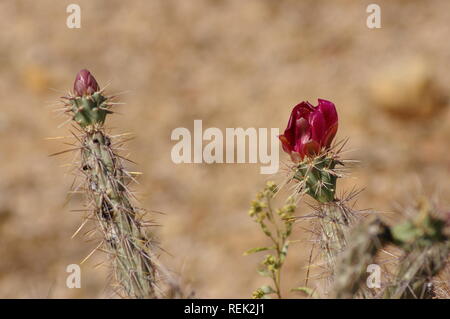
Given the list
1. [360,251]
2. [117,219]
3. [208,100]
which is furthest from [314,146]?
[208,100]

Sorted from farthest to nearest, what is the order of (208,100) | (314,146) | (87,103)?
(208,100), (87,103), (314,146)

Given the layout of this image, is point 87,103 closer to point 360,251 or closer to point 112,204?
point 112,204

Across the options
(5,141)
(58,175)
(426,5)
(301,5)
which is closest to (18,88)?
(5,141)

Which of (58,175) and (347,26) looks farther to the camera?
(347,26)

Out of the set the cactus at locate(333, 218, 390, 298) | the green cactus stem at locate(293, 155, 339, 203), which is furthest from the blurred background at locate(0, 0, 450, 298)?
the cactus at locate(333, 218, 390, 298)

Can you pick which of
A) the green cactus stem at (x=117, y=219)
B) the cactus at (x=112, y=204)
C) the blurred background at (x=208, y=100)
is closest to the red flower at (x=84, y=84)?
the cactus at (x=112, y=204)

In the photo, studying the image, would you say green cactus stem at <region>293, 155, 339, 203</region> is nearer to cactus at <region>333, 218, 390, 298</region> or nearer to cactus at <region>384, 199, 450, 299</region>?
cactus at <region>384, 199, 450, 299</region>

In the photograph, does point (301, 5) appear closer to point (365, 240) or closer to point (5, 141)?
point (5, 141)

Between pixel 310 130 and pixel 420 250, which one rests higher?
pixel 310 130
